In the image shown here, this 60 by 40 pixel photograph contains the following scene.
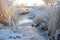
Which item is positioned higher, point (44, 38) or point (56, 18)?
point (56, 18)

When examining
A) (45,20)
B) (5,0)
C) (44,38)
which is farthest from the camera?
(5,0)

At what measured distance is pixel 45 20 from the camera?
8.39 metres

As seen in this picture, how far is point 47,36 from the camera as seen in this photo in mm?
6711

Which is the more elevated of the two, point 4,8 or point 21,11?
point 4,8

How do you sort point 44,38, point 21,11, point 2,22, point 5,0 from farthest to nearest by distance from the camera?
point 21,11 < point 5,0 < point 2,22 < point 44,38

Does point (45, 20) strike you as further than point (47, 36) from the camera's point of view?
Yes

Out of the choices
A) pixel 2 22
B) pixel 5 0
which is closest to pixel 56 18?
pixel 2 22

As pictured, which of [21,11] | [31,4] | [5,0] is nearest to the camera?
[5,0]

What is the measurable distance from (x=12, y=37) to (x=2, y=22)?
116 inches

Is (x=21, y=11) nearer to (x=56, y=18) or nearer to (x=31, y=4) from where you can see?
(x=31, y=4)

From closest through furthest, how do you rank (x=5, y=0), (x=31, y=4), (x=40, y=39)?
(x=40, y=39)
(x=5, y=0)
(x=31, y=4)

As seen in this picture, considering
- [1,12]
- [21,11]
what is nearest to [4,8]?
[1,12]

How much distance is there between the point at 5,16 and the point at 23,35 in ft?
9.64

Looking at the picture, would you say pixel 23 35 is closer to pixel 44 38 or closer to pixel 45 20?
pixel 44 38
